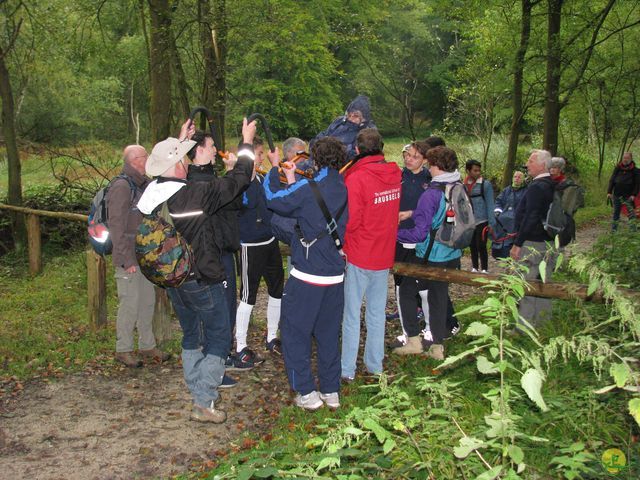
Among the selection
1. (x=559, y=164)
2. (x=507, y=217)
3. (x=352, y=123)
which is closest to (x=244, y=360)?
Result: (x=352, y=123)

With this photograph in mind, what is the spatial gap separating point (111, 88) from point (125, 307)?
77.9 feet

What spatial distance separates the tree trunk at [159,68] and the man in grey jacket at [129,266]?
167 inches

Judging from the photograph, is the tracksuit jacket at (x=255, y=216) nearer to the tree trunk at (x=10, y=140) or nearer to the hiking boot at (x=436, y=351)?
the hiking boot at (x=436, y=351)

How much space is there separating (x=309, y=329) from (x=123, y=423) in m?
1.67

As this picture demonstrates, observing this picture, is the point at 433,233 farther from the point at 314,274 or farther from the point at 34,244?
the point at 34,244

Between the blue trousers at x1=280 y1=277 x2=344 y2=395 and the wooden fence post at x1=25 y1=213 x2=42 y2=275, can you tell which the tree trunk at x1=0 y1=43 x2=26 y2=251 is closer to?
the wooden fence post at x1=25 y1=213 x2=42 y2=275

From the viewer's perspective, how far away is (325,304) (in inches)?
188

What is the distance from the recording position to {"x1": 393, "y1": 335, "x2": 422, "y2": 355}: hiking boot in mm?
6082

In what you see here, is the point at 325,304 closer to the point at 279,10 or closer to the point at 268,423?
the point at 268,423

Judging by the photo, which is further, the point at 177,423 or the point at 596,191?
the point at 596,191

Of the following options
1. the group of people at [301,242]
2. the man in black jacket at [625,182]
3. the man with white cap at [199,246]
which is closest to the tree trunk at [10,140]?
the group of people at [301,242]

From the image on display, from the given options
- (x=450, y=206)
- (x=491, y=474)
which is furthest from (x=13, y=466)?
(x=450, y=206)

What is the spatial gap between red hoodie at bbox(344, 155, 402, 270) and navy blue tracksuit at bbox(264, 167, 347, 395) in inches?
9.3

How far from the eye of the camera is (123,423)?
4.78 meters
